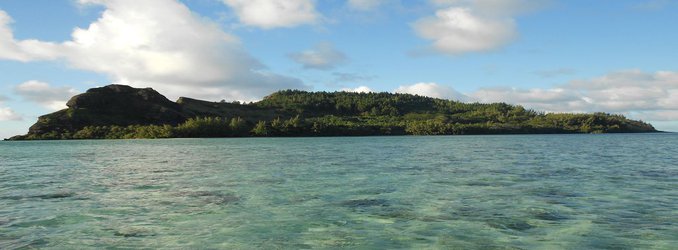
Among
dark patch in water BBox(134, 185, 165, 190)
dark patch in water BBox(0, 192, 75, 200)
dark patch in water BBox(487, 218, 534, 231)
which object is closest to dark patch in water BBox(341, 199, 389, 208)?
dark patch in water BBox(487, 218, 534, 231)

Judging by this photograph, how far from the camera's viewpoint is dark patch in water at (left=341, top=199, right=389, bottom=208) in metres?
20.0

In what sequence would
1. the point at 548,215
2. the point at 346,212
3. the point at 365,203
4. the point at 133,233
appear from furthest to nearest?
the point at 365,203 < the point at 346,212 < the point at 548,215 < the point at 133,233

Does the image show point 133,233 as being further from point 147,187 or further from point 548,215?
point 548,215

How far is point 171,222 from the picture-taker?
16609 millimetres

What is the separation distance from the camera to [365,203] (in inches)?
810

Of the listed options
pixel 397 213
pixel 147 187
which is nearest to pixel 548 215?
pixel 397 213

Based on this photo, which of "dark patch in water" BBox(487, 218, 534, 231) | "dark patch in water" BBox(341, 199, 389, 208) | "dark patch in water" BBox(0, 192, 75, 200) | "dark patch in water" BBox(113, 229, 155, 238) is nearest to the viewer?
"dark patch in water" BBox(113, 229, 155, 238)

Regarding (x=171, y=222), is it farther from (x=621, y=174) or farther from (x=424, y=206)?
(x=621, y=174)

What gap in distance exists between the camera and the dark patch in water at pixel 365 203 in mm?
19969

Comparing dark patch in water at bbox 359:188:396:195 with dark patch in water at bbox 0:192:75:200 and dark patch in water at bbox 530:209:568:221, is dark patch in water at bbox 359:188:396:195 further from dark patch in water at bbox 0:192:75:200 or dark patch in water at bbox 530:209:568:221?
dark patch in water at bbox 0:192:75:200

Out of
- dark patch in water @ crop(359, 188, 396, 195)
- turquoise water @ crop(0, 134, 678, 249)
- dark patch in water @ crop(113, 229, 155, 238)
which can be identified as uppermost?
dark patch in water @ crop(359, 188, 396, 195)

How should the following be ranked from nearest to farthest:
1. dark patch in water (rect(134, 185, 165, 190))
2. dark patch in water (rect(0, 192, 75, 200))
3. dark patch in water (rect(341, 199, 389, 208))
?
dark patch in water (rect(341, 199, 389, 208)) < dark patch in water (rect(0, 192, 75, 200)) < dark patch in water (rect(134, 185, 165, 190))

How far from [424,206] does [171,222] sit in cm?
955

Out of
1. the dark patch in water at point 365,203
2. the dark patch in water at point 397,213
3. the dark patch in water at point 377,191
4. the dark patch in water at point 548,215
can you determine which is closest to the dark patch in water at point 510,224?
the dark patch in water at point 548,215
